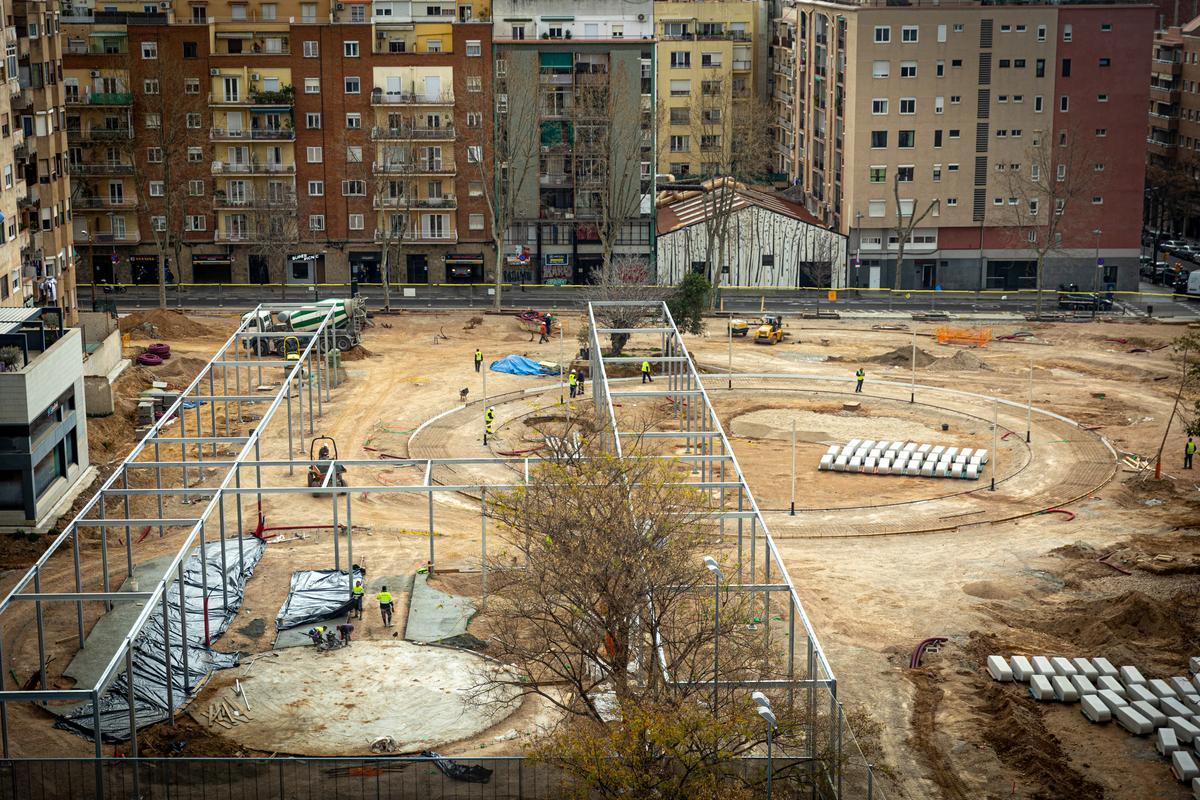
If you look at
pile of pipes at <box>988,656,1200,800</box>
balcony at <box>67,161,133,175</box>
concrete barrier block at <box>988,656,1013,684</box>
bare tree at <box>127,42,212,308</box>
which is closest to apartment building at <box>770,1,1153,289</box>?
bare tree at <box>127,42,212,308</box>

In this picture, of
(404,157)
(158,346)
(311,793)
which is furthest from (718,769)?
(404,157)

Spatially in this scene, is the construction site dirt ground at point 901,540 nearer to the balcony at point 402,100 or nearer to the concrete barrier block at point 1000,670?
the concrete barrier block at point 1000,670

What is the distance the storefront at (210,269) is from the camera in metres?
115

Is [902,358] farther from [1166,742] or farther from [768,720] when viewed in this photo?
[768,720]

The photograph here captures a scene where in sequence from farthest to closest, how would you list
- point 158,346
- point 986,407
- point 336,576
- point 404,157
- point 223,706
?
point 404,157
point 158,346
point 986,407
point 336,576
point 223,706

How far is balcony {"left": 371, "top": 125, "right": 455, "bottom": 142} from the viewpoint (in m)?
111

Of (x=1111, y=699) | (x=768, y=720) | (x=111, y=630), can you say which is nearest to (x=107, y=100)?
(x=111, y=630)

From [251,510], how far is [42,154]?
102 feet

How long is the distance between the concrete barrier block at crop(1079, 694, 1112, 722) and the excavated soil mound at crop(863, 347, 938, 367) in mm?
46343

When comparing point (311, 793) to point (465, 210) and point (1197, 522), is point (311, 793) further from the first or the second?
point (465, 210)

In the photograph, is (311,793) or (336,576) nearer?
(311,793)

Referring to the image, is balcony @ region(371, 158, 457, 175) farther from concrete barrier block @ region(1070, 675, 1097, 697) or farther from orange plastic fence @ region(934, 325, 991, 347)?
concrete barrier block @ region(1070, 675, 1097, 697)

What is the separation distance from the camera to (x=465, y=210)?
114875 mm

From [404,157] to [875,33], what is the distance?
109 feet
